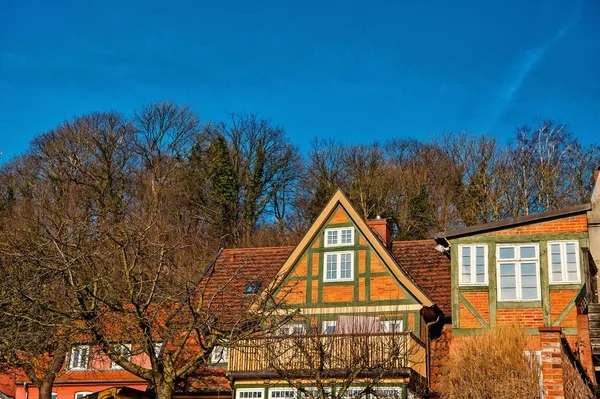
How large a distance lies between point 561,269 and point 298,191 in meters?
30.7

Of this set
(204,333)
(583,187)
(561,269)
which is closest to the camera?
(204,333)

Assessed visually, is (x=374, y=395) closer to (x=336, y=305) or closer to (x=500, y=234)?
(x=336, y=305)

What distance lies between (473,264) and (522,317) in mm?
2217

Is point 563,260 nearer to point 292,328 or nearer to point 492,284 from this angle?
point 492,284

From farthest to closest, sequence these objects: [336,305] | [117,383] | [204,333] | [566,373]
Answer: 1. [117,383]
2. [336,305]
3. [204,333]
4. [566,373]

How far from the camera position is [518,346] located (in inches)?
920

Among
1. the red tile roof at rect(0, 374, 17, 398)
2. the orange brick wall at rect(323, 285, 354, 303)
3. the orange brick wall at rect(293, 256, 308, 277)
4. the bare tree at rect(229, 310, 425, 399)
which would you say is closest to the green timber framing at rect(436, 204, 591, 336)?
the bare tree at rect(229, 310, 425, 399)

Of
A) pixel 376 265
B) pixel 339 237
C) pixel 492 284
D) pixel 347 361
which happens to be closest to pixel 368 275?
pixel 376 265

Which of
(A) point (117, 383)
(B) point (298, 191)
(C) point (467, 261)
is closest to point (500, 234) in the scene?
(C) point (467, 261)

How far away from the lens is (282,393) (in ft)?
87.6

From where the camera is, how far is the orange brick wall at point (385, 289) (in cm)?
2797

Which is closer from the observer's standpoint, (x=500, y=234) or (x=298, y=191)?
(x=500, y=234)

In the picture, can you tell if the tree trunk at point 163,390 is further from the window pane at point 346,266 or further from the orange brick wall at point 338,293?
the window pane at point 346,266

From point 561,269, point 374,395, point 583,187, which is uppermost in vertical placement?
point 583,187
